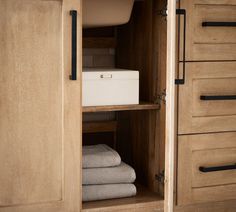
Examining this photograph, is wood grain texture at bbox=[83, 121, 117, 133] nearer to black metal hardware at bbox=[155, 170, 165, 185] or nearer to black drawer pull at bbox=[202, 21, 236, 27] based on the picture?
black metal hardware at bbox=[155, 170, 165, 185]

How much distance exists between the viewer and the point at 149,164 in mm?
2182

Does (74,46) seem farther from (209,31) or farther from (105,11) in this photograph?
(209,31)

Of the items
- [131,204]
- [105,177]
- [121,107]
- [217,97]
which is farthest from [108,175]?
[217,97]

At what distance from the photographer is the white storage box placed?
1994 millimetres

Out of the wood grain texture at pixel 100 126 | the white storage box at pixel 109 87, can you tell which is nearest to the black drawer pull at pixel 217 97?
the white storage box at pixel 109 87

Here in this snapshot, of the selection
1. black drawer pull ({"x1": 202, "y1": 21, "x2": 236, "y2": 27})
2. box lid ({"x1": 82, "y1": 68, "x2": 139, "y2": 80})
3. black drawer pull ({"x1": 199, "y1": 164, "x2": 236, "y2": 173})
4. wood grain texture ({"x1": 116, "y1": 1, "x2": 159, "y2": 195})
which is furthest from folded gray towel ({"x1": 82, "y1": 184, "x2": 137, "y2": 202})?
black drawer pull ({"x1": 202, "y1": 21, "x2": 236, "y2": 27})

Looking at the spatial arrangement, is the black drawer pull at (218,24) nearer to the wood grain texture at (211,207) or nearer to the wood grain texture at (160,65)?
the wood grain texture at (160,65)

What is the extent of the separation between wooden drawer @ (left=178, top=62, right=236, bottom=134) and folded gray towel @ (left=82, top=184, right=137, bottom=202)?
0.29 meters

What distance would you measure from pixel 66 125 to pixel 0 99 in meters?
0.23

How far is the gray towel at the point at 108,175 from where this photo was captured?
2061 mm

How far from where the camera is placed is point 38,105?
1.83 meters

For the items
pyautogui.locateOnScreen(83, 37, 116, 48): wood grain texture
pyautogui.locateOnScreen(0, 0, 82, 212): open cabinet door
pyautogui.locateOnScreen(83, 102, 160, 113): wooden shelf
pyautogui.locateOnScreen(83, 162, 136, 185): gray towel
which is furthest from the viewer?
pyautogui.locateOnScreen(83, 37, 116, 48): wood grain texture

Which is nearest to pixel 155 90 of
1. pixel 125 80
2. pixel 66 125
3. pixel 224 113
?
pixel 125 80

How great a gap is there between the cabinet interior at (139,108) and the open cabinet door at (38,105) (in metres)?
0.13
